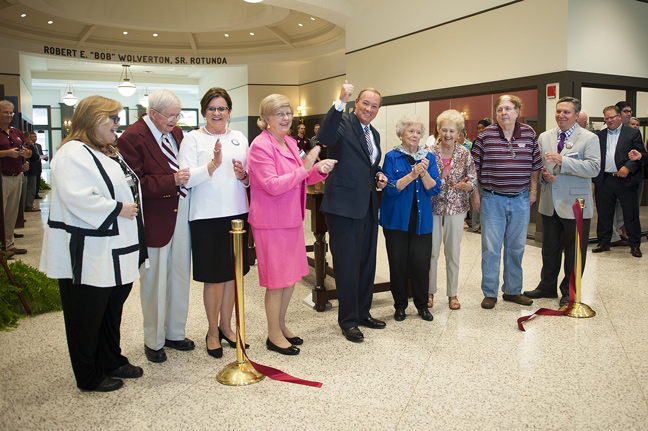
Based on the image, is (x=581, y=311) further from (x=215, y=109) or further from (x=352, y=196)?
(x=215, y=109)

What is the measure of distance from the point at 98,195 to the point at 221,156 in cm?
74

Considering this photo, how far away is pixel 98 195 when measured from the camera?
260 centimetres

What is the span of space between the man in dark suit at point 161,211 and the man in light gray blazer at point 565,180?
9.83 ft

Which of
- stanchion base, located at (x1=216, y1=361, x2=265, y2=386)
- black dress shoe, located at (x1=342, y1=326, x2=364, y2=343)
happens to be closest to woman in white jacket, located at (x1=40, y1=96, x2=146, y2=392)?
stanchion base, located at (x1=216, y1=361, x2=265, y2=386)

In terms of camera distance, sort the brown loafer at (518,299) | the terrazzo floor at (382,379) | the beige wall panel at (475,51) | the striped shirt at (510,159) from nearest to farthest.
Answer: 1. the terrazzo floor at (382,379)
2. the striped shirt at (510,159)
3. the brown loafer at (518,299)
4. the beige wall panel at (475,51)

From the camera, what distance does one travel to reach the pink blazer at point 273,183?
122 inches

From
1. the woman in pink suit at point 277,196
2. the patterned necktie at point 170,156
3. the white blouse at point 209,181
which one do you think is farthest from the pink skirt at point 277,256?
the patterned necktie at point 170,156

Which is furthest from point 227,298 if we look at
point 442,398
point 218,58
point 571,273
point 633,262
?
point 218,58

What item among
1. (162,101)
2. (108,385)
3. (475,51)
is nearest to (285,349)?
(108,385)

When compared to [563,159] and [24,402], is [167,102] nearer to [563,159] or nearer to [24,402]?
[24,402]

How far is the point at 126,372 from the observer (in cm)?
302

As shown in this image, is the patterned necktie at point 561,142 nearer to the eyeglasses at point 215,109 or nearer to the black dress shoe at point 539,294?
the black dress shoe at point 539,294

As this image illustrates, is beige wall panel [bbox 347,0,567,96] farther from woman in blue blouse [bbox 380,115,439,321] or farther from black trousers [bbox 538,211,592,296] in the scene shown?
woman in blue blouse [bbox 380,115,439,321]

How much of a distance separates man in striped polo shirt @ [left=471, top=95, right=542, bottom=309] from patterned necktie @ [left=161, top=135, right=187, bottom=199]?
245 centimetres
